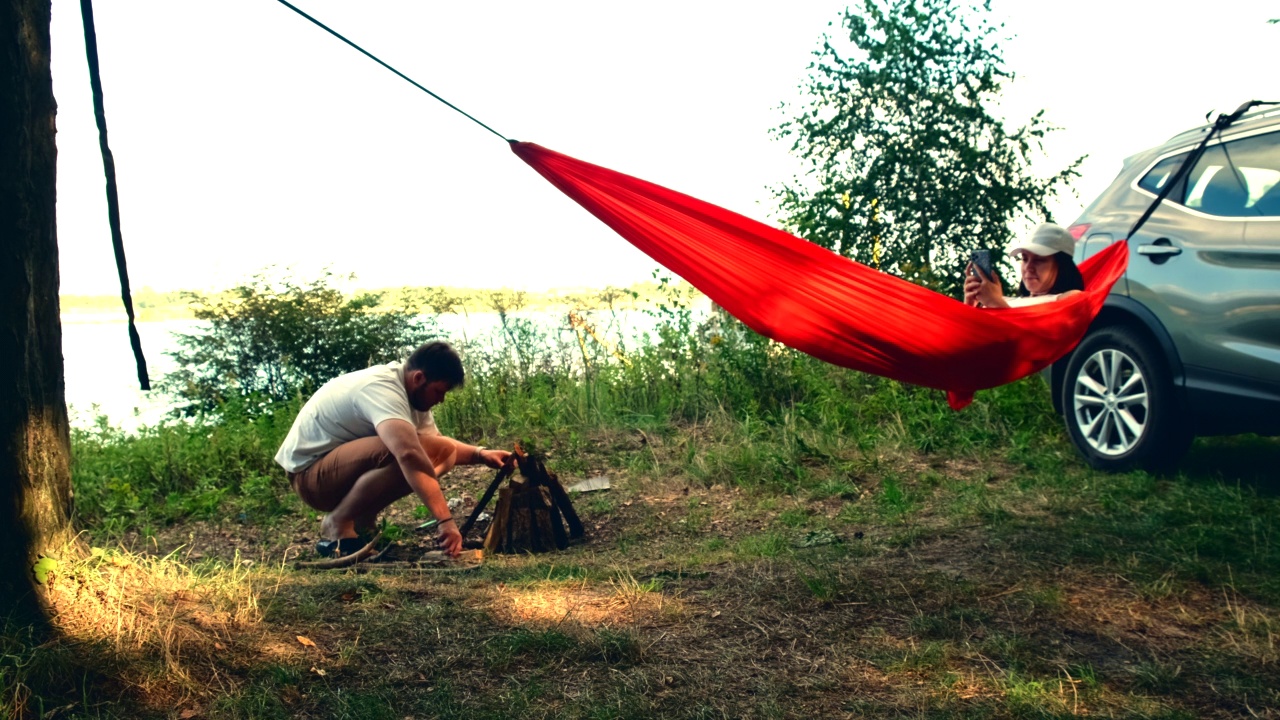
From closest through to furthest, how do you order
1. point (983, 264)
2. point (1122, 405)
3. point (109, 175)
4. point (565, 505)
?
point (109, 175), point (983, 264), point (565, 505), point (1122, 405)

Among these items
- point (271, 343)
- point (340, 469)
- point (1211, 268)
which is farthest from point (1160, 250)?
point (271, 343)

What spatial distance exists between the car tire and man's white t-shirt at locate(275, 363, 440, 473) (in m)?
3.51

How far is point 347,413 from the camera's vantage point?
15.8 feet

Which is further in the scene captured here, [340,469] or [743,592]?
[340,469]

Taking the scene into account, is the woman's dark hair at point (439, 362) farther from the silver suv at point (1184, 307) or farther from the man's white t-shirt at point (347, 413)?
the silver suv at point (1184, 307)

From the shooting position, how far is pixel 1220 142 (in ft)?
16.2

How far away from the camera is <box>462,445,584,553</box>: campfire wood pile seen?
4977mm

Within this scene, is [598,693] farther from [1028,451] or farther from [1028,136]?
[1028,136]

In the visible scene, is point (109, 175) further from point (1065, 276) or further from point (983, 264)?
point (1065, 276)

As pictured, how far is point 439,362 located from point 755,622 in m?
1.92


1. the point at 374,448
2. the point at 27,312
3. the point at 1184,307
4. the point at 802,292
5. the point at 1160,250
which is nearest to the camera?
the point at 27,312

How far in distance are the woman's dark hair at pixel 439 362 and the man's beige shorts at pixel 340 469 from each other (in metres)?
0.37

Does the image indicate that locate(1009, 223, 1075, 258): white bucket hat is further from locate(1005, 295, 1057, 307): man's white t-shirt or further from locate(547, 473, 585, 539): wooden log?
locate(547, 473, 585, 539): wooden log

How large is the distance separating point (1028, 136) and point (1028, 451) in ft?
10.3
